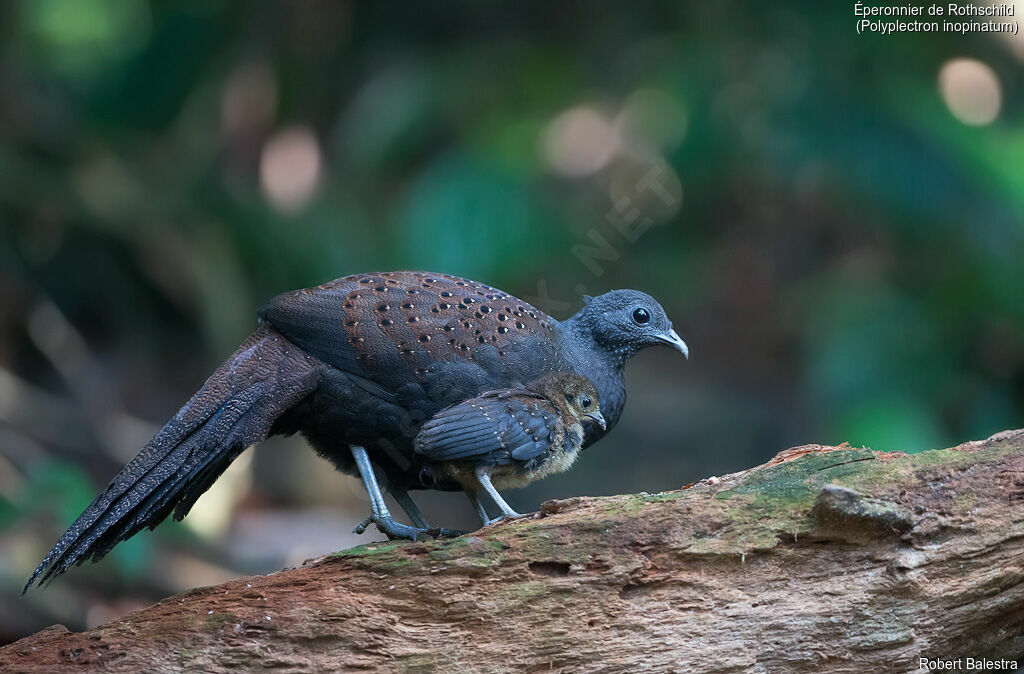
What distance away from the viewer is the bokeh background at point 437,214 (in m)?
8.38

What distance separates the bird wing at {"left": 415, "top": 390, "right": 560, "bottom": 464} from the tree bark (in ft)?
1.39

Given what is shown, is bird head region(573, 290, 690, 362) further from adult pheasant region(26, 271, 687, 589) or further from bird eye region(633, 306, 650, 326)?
adult pheasant region(26, 271, 687, 589)

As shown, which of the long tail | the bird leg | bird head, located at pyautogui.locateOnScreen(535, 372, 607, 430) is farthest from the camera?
bird head, located at pyautogui.locateOnScreen(535, 372, 607, 430)

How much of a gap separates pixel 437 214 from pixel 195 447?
14.5ft

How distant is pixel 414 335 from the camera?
4477 mm

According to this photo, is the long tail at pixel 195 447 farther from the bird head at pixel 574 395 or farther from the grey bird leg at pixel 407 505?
the bird head at pixel 574 395

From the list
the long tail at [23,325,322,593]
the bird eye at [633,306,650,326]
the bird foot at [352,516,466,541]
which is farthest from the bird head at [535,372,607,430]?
the long tail at [23,325,322,593]

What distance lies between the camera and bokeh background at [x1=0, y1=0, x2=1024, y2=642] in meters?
8.38

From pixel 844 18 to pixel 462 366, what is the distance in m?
6.26

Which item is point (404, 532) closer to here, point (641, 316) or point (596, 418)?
point (596, 418)

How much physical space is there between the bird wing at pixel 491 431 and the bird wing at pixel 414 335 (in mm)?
110

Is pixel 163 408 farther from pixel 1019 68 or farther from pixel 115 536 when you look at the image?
pixel 1019 68

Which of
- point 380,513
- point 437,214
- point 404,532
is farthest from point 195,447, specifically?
point 437,214

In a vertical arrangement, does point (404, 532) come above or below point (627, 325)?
below
